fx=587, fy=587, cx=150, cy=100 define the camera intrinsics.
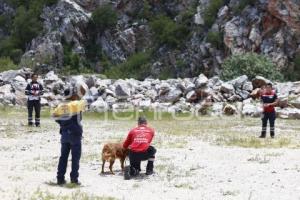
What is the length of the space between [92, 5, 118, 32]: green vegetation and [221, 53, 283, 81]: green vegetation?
85.2 feet

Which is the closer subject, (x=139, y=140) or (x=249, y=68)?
(x=139, y=140)

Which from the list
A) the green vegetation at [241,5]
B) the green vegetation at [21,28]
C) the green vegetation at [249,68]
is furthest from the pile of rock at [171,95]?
the green vegetation at [21,28]

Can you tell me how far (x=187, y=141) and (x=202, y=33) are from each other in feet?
147

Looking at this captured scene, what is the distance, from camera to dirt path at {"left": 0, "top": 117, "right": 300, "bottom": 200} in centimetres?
1153

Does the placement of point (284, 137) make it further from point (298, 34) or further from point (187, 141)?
point (298, 34)

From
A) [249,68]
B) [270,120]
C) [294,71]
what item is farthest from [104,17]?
[270,120]

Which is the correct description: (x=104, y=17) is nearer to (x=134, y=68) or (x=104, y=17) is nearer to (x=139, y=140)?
(x=134, y=68)

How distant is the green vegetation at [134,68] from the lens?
64925 millimetres

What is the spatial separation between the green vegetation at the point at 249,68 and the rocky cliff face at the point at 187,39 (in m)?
7.23

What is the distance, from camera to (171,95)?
137ft

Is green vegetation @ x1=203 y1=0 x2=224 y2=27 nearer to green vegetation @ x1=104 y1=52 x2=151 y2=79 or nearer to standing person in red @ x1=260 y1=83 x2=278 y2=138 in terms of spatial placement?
green vegetation @ x1=104 y1=52 x2=151 y2=79

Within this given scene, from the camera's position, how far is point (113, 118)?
112 feet

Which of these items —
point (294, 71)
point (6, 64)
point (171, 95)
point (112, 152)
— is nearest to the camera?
point (112, 152)

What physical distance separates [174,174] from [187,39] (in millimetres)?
53554
